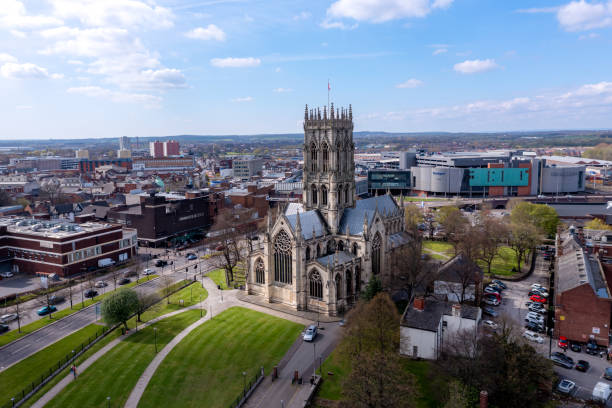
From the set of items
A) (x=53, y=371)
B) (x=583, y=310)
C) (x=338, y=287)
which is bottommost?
(x=53, y=371)

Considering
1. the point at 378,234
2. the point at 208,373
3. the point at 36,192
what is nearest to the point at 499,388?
the point at 208,373

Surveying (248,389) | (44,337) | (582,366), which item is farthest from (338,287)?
(44,337)

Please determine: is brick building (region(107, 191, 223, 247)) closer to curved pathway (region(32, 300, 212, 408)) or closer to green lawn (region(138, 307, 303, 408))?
curved pathway (region(32, 300, 212, 408))

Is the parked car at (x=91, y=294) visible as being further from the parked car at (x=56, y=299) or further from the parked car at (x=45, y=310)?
the parked car at (x=45, y=310)

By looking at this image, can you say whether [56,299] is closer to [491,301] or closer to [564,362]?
[491,301]

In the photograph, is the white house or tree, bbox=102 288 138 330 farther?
tree, bbox=102 288 138 330

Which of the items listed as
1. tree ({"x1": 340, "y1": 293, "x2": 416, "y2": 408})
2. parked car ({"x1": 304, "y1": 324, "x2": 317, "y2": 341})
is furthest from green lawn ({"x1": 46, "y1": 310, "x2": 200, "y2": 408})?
tree ({"x1": 340, "y1": 293, "x2": 416, "y2": 408})
